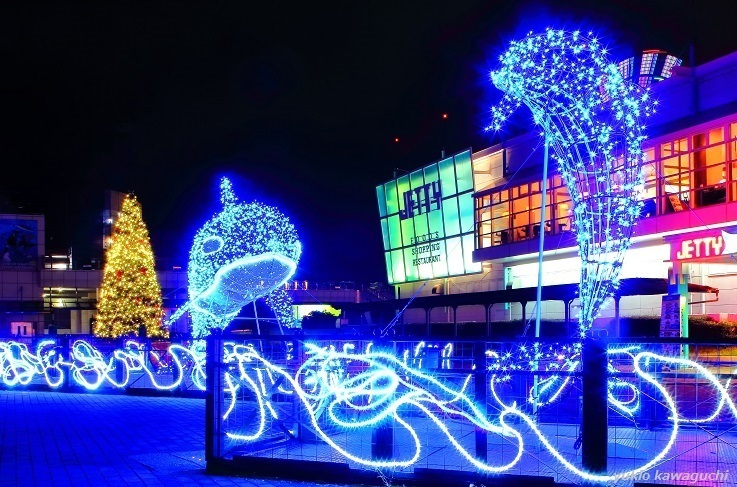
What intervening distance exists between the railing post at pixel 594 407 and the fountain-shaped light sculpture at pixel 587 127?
9.13ft

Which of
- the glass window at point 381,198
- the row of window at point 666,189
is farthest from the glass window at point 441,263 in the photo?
the glass window at point 381,198

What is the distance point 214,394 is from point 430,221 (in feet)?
117

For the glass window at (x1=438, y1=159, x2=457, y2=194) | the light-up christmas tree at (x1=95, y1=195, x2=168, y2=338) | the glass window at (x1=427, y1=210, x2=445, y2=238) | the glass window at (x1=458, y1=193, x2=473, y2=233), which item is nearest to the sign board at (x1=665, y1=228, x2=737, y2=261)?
the glass window at (x1=458, y1=193, x2=473, y2=233)

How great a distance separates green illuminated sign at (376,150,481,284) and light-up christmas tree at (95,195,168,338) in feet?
48.8

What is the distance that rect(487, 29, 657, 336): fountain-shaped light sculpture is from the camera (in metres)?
9.65

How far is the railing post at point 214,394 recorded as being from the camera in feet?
28.5

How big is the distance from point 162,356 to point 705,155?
1924 centimetres

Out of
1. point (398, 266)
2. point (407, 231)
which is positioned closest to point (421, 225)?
point (407, 231)

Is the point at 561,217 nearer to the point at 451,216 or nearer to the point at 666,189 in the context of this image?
the point at 666,189

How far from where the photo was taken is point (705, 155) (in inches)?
1085

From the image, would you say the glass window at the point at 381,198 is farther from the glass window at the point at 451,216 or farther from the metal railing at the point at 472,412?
the metal railing at the point at 472,412

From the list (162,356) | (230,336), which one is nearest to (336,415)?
(230,336)

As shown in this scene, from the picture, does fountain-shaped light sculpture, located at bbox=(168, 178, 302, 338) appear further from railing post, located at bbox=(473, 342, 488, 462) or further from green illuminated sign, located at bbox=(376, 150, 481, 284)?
green illuminated sign, located at bbox=(376, 150, 481, 284)

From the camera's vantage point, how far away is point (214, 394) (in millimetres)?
8781
